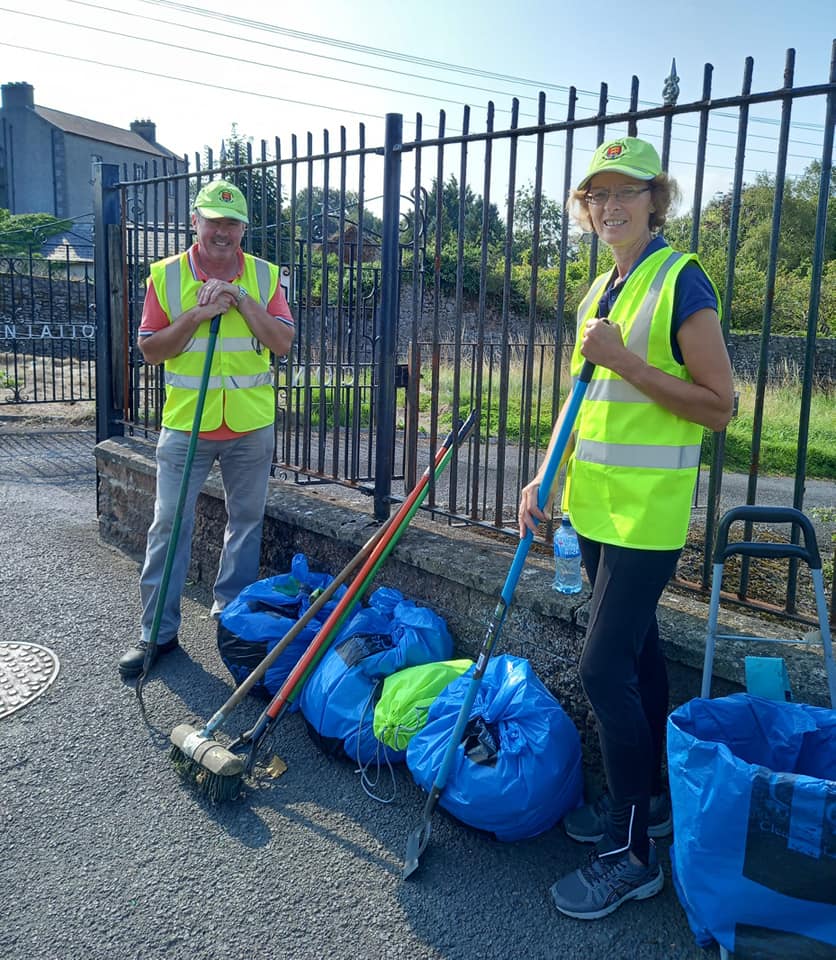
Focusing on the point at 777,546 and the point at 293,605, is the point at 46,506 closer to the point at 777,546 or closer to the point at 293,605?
the point at 293,605

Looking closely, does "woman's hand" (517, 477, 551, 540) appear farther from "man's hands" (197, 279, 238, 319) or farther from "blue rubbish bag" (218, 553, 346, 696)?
"man's hands" (197, 279, 238, 319)

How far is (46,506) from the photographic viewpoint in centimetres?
698

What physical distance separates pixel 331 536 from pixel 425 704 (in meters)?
1.38

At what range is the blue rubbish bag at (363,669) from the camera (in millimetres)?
3182

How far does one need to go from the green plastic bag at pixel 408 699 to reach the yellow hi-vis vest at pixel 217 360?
5.05 feet

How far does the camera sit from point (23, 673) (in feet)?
12.8

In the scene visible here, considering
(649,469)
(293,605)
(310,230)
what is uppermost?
(310,230)

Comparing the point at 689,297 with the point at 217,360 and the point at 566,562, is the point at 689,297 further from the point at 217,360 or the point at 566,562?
the point at 217,360

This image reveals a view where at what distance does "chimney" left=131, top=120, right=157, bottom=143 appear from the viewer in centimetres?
4900

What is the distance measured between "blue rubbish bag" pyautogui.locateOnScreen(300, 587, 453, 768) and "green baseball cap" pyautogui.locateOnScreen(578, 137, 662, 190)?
6.30 feet

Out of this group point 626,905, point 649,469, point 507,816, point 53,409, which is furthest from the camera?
point 53,409

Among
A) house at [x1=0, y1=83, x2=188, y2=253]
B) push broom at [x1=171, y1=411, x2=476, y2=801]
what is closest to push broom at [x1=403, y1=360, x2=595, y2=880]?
push broom at [x1=171, y1=411, x2=476, y2=801]

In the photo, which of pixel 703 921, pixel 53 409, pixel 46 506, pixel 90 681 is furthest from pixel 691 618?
pixel 53 409

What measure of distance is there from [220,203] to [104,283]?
2642mm
